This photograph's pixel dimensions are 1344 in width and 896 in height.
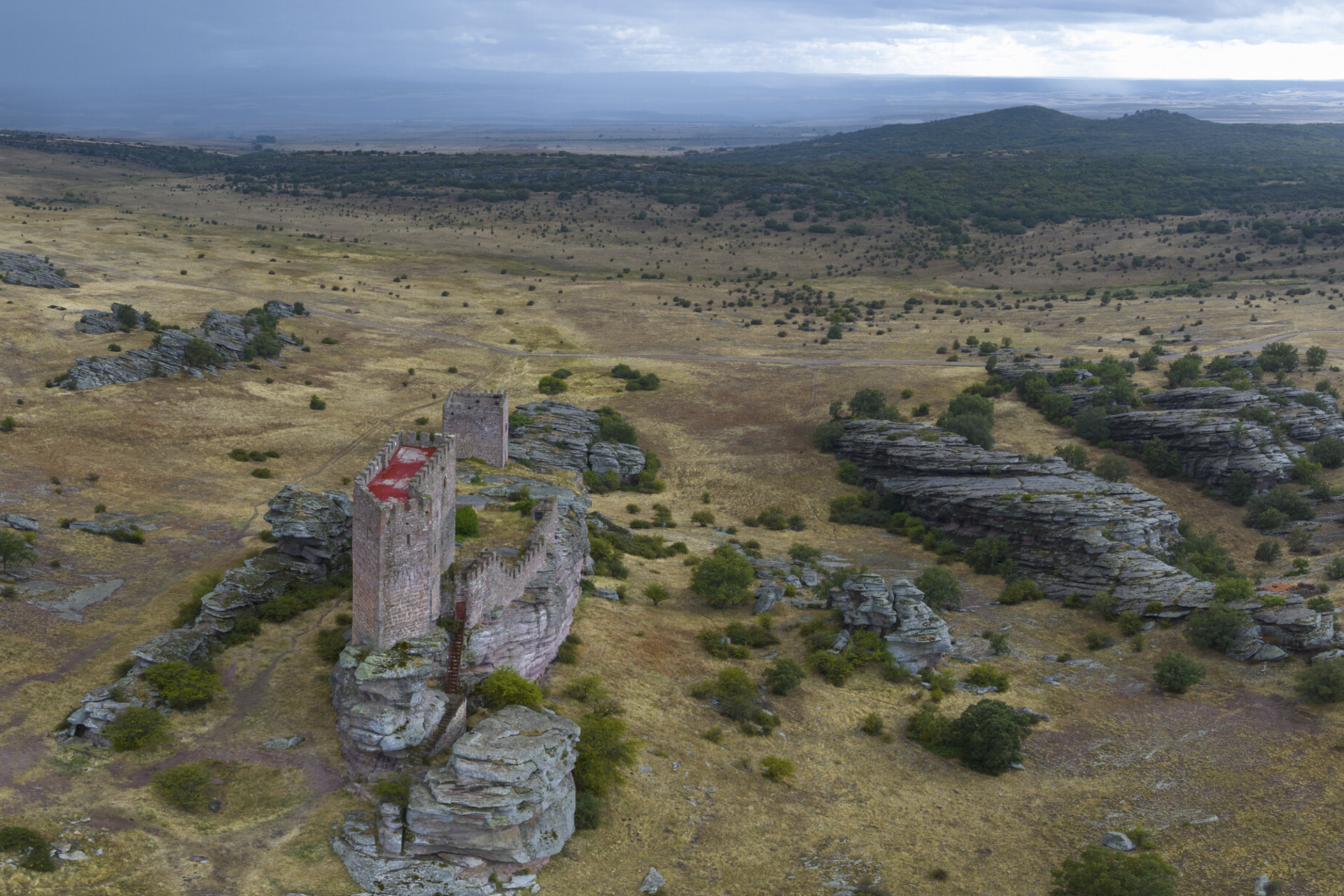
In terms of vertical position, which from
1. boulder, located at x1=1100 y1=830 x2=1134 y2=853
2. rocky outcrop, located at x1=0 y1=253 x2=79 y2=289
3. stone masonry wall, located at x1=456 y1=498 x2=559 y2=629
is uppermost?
rocky outcrop, located at x1=0 y1=253 x2=79 y2=289

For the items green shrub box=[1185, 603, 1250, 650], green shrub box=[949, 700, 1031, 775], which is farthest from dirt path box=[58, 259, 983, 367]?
green shrub box=[949, 700, 1031, 775]

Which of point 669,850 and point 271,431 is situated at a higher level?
point 271,431

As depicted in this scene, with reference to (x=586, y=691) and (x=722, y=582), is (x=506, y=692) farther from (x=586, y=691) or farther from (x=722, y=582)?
(x=722, y=582)

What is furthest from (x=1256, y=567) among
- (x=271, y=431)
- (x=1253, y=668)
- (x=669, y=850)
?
(x=271, y=431)

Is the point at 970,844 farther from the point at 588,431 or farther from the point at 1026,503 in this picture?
the point at 588,431

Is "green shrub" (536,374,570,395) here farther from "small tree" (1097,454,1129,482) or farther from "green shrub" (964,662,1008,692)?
"green shrub" (964,662,1008,692)

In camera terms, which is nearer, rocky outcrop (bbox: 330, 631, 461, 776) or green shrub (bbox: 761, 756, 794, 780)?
rocky outcrop (bbox: 330, 631, 461, 776)

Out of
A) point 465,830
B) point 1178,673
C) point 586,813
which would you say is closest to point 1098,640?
point 1178,673
